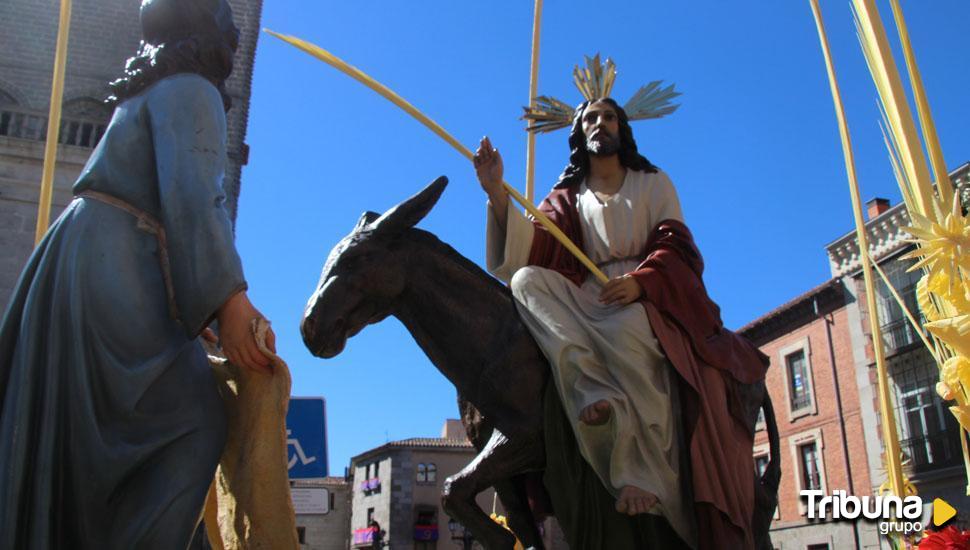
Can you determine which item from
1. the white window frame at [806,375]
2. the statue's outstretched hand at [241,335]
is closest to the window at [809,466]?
the white window frame at [806,375]

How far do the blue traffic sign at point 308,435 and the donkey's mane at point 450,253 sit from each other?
11.1ft

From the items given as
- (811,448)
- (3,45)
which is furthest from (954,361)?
(811,448)

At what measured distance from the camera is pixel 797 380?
29469 millimetres

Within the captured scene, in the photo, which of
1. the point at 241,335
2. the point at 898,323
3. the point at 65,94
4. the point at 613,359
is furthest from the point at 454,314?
the point at 898,323

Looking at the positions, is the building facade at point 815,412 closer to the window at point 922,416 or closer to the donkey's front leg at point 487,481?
the window at point 922,416

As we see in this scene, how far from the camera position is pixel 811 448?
28391 millimetres

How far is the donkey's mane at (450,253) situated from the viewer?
368 centimetres

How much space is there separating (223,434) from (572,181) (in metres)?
2.28

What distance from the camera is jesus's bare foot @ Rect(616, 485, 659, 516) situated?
3.02 meters

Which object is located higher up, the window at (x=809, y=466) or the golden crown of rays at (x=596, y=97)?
the window at (x=809, y=466)

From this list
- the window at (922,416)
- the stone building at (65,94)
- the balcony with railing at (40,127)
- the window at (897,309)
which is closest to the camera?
the stone building at (65,94)

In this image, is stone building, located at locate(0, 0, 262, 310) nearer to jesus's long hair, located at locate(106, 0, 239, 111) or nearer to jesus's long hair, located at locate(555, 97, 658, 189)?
jesus's long hair, located at locate(555, 97, 658, 189)

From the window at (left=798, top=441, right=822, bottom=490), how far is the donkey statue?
2637cm

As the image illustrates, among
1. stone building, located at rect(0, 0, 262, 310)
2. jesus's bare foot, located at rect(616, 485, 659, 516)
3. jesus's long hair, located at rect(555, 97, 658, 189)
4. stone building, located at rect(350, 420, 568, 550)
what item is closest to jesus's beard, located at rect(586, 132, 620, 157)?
jesus's long hair, located at rect(555, 97, 658, 189)
